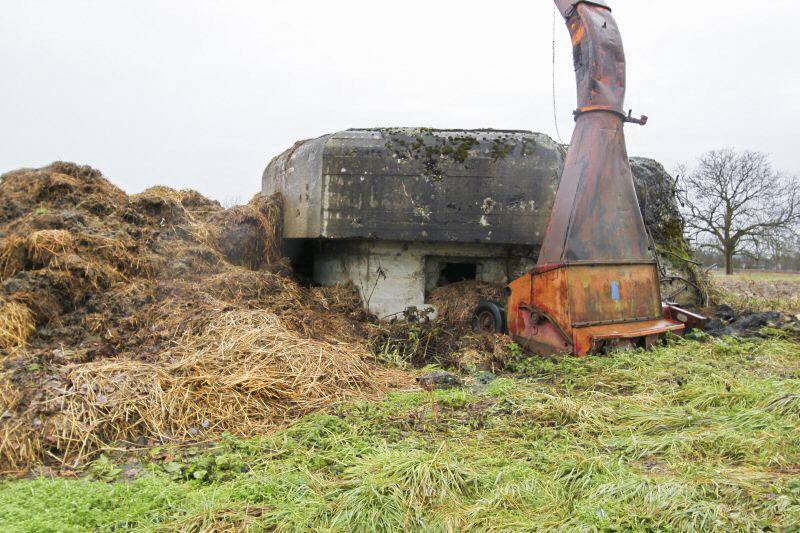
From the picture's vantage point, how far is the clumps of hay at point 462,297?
727 cm

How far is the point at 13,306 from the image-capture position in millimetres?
5168

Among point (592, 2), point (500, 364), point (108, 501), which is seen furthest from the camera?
point (592, 2)

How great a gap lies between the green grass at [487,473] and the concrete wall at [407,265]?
319cm

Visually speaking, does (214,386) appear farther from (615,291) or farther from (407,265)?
(615,291)

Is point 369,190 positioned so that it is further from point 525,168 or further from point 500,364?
point 500,364

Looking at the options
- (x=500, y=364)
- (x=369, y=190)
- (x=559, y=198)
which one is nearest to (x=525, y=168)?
(x=559, y=198)

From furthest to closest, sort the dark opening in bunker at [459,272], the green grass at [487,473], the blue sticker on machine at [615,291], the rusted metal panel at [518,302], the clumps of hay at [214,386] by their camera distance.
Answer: the dark opening in bunker at [459,272], the rusted metal panel at [518,302], the blue sticker on machine at [615,291], the clumps of hay at [214,386], the green grass at [487,473]

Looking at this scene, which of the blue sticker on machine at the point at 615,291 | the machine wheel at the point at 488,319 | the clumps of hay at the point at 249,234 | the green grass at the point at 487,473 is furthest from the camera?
the clumps of hay at the point at 249,234

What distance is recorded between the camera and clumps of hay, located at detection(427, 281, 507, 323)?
7.27 metres

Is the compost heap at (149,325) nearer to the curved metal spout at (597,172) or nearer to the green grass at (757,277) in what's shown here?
the curved metal spout at (597,172)

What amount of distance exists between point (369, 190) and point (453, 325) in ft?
6.37

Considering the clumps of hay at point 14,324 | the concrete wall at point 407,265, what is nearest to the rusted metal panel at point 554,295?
the concrete wall at point 407,265

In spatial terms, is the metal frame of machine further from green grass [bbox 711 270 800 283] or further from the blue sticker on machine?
green grass [bbox 711 270 800 283]

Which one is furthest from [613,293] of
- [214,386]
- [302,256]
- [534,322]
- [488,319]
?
[302,256]
